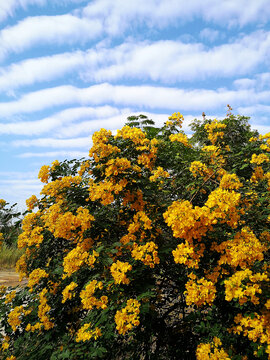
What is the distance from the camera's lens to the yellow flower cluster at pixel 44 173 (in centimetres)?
348

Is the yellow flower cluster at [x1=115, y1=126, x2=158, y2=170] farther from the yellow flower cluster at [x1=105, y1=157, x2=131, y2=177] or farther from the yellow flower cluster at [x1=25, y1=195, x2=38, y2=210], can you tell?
the yellow flower cluster at [x1=25, y1=195, x2=38, y2=210]

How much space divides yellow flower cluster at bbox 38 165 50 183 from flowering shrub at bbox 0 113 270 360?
0.5 inches

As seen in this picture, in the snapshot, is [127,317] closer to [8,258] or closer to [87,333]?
[87,333]

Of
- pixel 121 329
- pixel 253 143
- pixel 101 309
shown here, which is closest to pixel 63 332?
pixel 101 309

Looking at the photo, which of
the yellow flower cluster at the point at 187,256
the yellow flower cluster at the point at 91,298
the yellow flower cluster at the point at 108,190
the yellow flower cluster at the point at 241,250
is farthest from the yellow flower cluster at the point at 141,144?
the yellow flower cluster at the point at 91,298

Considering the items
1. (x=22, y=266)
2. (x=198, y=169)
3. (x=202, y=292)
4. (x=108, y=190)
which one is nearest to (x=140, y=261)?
(x=202, y=292)

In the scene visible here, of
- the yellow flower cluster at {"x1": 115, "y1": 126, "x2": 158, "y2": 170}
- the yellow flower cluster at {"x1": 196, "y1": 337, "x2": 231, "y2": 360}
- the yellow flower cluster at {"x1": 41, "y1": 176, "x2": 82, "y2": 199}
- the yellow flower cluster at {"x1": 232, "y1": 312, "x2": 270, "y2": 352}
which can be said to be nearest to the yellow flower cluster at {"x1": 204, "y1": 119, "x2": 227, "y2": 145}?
the yellow flower cluster at {"x1": 115, "y1": 126, "x2": 158, "y2": 170}

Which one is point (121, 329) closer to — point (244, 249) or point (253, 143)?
point (244, 249)

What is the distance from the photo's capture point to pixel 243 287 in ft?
6.57

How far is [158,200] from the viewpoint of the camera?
121 inches

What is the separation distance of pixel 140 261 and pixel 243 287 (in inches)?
37.2

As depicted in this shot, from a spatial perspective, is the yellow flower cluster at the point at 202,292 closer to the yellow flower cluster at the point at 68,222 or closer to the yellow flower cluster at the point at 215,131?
the yellow flower cluster at the point at 68,222

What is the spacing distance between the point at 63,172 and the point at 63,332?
76.7 inches

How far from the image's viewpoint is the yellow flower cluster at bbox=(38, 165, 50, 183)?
3477mm
